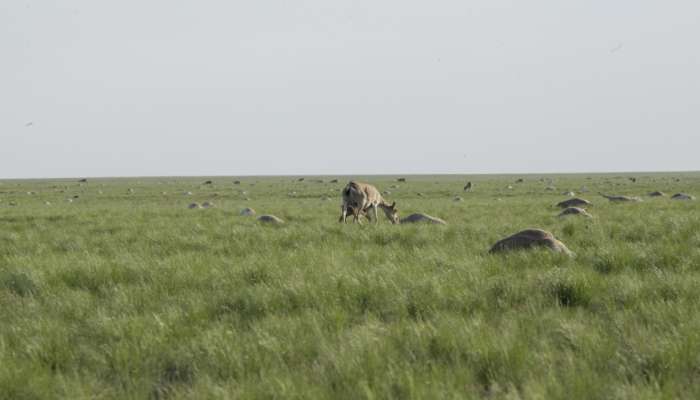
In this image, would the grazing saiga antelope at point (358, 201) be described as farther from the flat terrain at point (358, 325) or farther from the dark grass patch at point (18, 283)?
the dark grass patch at point (18, 283)

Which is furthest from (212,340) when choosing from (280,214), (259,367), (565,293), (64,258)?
(280,214)

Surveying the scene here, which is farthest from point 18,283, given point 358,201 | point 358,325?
point 358,201

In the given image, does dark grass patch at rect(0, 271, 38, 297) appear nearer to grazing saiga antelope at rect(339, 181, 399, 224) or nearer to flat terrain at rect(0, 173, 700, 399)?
flat terrain at rect(0, 173, 700, 399)

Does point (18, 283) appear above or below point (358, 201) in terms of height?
below

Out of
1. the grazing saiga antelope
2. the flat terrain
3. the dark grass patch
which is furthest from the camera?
the grazing saiga antelope

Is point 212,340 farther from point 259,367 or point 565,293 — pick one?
point 565,293

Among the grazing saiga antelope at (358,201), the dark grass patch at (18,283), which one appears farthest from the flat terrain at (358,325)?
the grazing saiga antelope at (358,201)

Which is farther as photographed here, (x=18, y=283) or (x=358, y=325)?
(x=18, y=283)

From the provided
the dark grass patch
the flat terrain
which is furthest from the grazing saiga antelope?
the dark grass patch

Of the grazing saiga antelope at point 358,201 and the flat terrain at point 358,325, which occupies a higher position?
the grazing saiga antelope at point 358,201

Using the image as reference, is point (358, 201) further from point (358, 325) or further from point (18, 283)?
point (358, 325)

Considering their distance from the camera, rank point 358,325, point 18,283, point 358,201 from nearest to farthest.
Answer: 1. point 358,325
2. point 18,283
3. point 358,201

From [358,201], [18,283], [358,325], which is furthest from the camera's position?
[358,201]

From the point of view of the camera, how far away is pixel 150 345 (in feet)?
14.1
